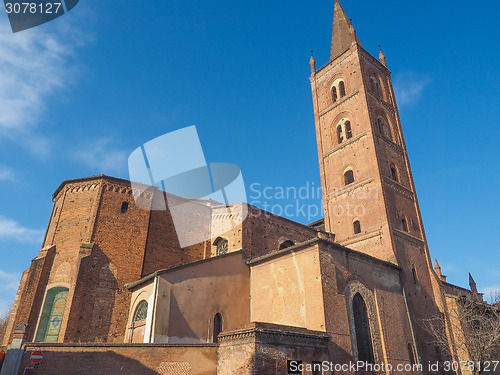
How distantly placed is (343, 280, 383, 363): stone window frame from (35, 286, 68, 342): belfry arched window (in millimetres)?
A: 13111

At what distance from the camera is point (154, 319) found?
14586 mm

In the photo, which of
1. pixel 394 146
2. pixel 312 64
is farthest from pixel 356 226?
pixel 312 64

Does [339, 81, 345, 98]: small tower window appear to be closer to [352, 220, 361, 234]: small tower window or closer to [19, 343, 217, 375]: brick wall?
[352, 220, 361, 234]: small tower window

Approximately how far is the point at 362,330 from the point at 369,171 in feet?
34.1

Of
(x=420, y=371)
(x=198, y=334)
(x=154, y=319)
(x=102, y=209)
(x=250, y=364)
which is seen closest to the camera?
(x=250, y=364)

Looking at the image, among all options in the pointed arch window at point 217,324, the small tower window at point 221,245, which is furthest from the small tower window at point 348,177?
the pointed arch window at point 217,324

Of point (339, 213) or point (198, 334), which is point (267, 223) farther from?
point (198, 334)

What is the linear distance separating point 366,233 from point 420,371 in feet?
24.4

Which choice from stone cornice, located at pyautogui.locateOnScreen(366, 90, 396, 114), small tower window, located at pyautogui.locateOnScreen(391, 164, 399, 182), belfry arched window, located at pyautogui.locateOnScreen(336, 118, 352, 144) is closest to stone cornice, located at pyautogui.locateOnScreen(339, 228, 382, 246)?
small tower window, located at pyautogui.locateOnScreen(391, 164, 399, 182)

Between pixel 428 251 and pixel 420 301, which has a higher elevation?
pixel 428 251

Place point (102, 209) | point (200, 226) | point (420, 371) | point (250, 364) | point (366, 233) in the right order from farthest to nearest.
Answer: point (200, 226) < point (366, 233) < point (102, 209) < point (420, 371) < point (250, 364)

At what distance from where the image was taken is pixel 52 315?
16.8 m

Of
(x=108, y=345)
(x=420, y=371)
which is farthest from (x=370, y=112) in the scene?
(x=108, y=345)

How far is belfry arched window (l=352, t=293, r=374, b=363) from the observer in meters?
15.1
